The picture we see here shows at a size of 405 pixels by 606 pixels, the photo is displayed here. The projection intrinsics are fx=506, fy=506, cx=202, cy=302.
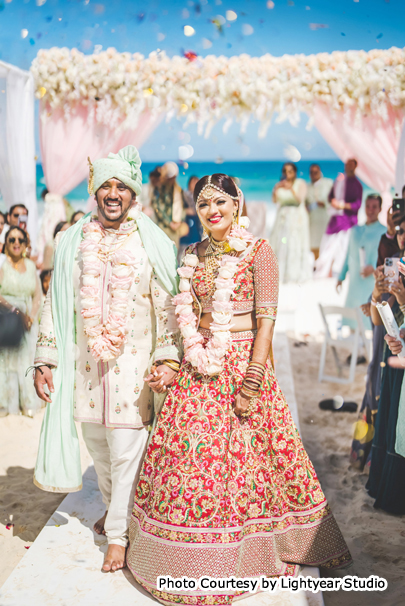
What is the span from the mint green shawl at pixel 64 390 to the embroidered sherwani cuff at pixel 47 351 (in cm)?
2

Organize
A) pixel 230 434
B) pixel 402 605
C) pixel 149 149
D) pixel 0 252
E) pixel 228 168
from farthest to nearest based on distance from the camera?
pixel 228 168
pixel 149 149
pixel 0 252
pixel 402 605
pixel 230 434

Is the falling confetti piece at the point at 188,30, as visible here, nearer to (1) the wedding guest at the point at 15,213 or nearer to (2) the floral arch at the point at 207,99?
(2) the floral arch at the point at 207,99

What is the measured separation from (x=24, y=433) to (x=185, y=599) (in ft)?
9.75

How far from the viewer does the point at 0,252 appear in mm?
4965

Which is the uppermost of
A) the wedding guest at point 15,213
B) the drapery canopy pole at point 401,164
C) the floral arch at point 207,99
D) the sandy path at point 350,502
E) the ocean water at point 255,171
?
the ocean water at point 255,171

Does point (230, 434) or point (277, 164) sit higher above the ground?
point (277, 164)

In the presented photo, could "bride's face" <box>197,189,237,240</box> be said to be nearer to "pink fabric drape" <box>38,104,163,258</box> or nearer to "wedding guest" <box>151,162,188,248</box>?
"pink fabric drape" <box>38,104,163,258</box>

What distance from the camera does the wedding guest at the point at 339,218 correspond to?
8445 millimetres

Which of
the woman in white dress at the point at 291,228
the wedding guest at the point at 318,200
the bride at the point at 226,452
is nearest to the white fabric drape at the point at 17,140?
the bride at the point at 226,452

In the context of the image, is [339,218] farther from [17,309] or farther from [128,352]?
[128,352]

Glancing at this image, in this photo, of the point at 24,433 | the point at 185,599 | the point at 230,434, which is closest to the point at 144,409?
the point at 230,434

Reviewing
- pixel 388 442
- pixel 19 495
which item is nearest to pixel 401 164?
pixel 388 442

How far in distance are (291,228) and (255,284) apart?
7.79 meters

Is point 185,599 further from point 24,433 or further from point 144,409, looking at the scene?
point 24,433
